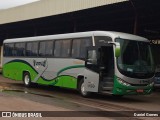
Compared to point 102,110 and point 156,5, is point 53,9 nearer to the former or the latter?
point 156,5

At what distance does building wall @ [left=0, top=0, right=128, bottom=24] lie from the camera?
27.5m

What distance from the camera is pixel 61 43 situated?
2094 centimetres

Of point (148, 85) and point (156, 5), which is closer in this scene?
point (148, 85)

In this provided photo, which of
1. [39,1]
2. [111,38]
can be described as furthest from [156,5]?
[39,1]

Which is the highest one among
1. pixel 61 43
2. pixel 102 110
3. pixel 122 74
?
pixel 61 43

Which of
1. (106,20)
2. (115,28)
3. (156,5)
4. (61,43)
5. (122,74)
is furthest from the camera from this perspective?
(115,28)

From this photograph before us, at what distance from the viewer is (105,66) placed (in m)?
17.8

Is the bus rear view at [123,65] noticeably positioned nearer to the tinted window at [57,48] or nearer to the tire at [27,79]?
the tinted window at [57,48]

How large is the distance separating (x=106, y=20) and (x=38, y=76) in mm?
12202

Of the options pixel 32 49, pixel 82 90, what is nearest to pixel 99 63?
pixel 82 90

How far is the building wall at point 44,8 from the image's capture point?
1081 inches

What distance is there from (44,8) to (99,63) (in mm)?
16554

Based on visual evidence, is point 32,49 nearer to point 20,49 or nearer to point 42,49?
point 42,49

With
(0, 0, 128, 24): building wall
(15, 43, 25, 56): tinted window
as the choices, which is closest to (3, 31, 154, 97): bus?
(15, 43, 25, 56): tinted window
